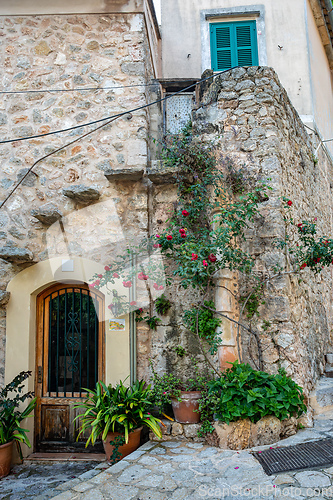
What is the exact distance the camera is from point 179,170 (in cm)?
503

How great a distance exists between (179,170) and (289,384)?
9.08 ft

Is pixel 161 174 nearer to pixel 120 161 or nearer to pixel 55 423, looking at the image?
pixel 120 161

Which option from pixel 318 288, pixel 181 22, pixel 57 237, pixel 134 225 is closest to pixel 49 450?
pixel 57 237

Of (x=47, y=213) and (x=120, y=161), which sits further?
(x=120, y=161)

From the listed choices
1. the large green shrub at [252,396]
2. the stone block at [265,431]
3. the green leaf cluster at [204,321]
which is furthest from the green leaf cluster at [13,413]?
the stone block at [265,431]

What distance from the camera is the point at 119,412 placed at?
4.26 meters

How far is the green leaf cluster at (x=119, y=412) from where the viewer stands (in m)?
4.16

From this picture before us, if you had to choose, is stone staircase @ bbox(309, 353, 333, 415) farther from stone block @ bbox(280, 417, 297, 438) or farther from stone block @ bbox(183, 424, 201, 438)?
stone block @ bbox(183, 424, 201, 438)

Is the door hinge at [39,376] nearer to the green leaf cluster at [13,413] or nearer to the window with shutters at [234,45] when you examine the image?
the green leaf cluster at [13,413]

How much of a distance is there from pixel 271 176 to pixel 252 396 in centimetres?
265

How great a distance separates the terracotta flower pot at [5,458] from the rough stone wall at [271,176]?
279 cm

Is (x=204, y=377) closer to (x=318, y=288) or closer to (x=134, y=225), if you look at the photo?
(x=134, y=225)

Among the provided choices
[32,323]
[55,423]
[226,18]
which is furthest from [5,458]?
[226,18]

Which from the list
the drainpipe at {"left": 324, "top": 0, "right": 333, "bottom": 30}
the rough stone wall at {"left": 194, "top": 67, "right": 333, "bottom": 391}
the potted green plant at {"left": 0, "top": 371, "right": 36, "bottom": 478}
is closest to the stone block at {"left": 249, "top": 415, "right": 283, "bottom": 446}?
the rough stone wall at {"left": 194, "top": 67, "right": 333, "bottom": 391}
